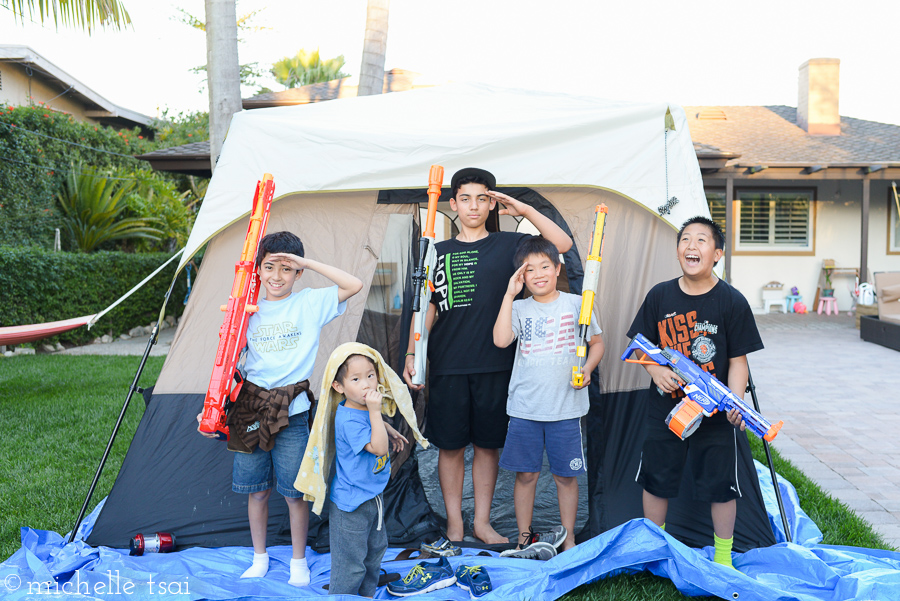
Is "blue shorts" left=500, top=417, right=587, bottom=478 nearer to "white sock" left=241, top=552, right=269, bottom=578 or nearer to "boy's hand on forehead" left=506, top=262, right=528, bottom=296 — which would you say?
"boy's hand on forehead" left=506, top=262, right=528, bottom=296

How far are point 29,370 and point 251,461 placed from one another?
237 inches

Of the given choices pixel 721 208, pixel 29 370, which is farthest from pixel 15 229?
pixel 721 208

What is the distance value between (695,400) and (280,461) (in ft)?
5.36

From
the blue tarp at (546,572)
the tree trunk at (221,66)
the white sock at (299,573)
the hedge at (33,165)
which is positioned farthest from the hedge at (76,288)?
the white sock at (299,573)

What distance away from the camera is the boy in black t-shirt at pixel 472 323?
2.85 meters

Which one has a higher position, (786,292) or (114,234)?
(114,234)

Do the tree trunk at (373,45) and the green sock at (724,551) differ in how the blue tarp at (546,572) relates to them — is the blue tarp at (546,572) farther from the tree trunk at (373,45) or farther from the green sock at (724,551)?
the tree trunk at (373,45)

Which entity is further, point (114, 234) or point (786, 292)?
point (786, 292)

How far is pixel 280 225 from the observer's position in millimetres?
3273

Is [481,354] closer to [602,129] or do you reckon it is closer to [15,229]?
[602,129]

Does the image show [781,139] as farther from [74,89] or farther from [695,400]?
[74,89]

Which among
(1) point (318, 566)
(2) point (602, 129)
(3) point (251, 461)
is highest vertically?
(2) point (602, 129)

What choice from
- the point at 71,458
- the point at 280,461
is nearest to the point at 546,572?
the point at 280,461

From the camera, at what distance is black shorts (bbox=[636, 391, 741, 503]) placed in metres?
2.57
